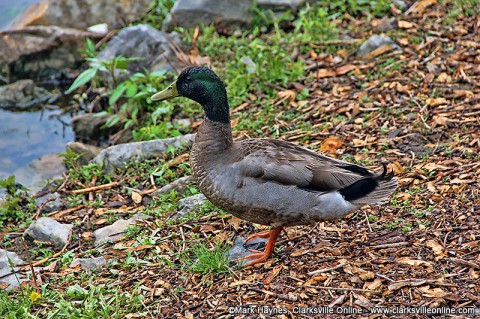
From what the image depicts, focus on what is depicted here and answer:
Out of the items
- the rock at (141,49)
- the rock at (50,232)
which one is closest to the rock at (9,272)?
the rock at (50,232)

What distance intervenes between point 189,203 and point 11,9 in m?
6.48

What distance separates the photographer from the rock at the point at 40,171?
6.45m

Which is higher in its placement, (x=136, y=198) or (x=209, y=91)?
(x=209, y=91)

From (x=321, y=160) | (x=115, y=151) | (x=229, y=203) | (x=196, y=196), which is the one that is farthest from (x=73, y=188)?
(x=321, y=160)

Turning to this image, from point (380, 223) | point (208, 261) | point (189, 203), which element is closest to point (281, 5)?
point (189, 203)

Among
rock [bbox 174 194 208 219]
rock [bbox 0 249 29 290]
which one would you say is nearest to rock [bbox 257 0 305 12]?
rock [bbox 174 194 208 219]

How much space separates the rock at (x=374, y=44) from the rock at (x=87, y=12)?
11.0 ft

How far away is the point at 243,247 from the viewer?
14.1 feet

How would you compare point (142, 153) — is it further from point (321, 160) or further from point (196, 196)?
point (321, 160)

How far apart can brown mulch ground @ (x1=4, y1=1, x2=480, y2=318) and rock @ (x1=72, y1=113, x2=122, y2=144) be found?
6.22 feet

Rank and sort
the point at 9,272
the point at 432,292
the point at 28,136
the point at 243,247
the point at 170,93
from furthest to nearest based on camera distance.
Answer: the point at 28,136 < the point at 170,93 < the point at 9,272 < the point at 243,247 < the point at 432,292

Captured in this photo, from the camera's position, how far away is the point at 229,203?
3.96 metres

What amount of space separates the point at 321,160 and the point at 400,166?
3.43 feet

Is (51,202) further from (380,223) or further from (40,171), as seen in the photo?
(380,223)
